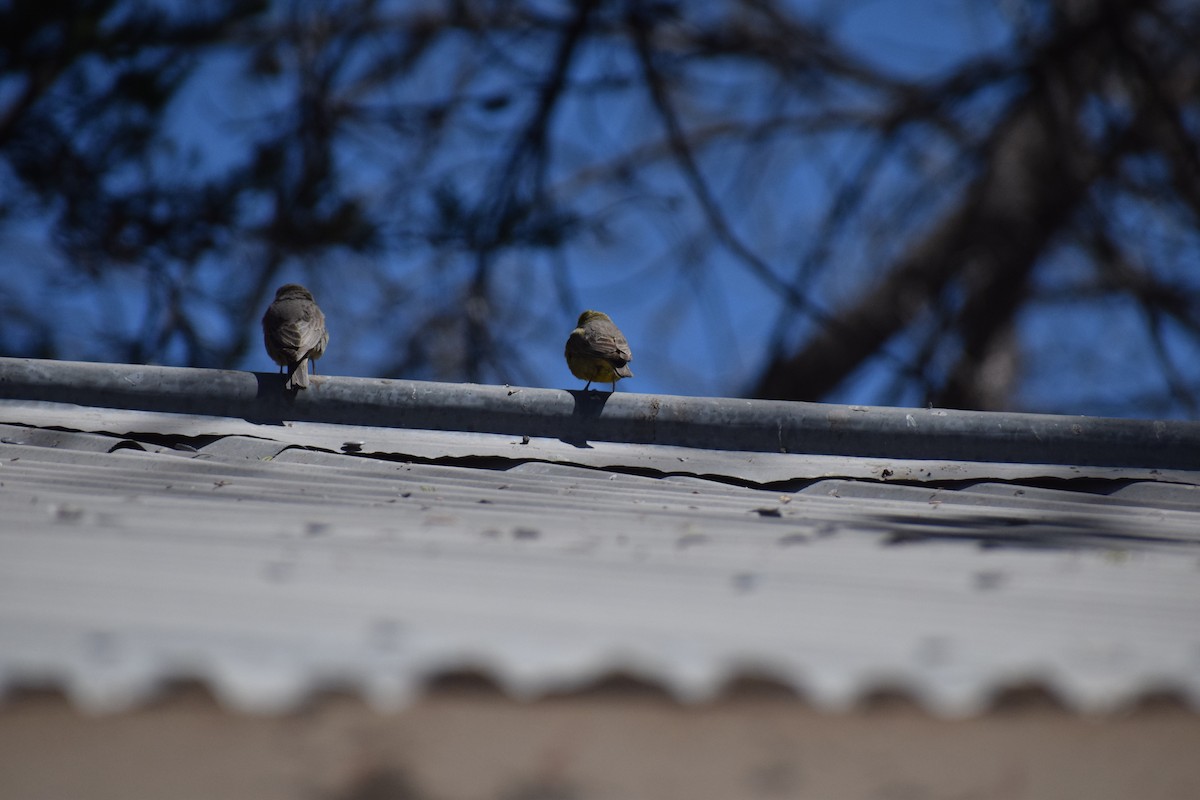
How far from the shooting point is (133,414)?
3877 mm

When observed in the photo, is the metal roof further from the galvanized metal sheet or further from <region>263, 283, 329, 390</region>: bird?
<region>263, 283, 329, 390</region>: bird

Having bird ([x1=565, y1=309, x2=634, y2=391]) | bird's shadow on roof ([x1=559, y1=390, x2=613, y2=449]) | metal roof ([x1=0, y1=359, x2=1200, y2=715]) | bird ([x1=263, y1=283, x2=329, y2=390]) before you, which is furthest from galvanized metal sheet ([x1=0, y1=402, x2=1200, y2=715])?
bird ([x1=565, y1=309, x2=634, y2=391])

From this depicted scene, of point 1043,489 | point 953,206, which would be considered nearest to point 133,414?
point 1043,489

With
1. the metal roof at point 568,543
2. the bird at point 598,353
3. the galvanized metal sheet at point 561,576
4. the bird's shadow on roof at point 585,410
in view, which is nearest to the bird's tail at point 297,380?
the metal roof at point 568,543

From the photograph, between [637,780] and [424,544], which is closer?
[637,780]

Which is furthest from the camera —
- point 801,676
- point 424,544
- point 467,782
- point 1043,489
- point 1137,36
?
point 1137,36

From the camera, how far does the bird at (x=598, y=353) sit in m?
5.30

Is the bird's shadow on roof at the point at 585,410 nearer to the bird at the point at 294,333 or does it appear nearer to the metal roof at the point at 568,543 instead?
the metal roof at the point at 568,543

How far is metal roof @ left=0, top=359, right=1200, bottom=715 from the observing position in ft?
5.09

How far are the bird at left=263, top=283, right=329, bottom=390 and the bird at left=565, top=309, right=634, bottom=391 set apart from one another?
1138 millimetres

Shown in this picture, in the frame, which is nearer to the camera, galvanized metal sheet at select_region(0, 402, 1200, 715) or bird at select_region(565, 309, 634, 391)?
galvanized metal sheet at select_region(0, 402, 1200, 715)

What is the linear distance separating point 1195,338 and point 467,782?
39.1ft

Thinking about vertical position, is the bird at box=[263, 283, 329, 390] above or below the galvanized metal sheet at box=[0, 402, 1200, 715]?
above

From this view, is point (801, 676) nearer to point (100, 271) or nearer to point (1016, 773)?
point (1016, 773)
